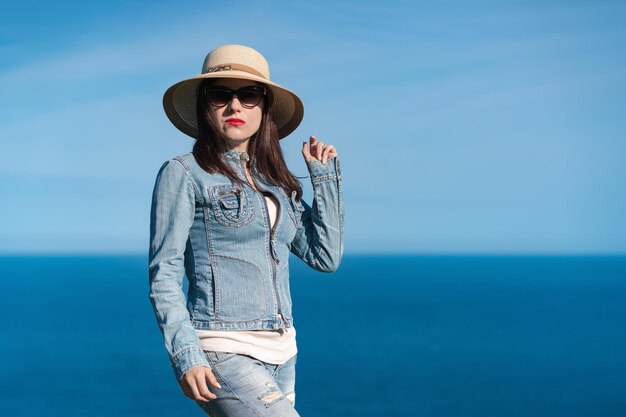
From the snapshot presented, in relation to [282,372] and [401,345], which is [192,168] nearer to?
[282,372]

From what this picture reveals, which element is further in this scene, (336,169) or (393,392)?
(393,392)

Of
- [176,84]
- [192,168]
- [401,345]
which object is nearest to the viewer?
[192,168]

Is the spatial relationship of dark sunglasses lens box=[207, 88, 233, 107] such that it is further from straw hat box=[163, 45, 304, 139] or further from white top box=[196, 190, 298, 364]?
white top box=[196, 190, 298, 364]

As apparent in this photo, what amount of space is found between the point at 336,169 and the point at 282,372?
0.98 metres

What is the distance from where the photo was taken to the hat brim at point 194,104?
338cm

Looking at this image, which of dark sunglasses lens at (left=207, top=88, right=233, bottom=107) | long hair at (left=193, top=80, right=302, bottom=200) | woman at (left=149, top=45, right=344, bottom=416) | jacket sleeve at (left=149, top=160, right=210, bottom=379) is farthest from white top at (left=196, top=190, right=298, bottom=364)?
dark sunglasses lens at (left=207, top=88, right=233, bottom=107)

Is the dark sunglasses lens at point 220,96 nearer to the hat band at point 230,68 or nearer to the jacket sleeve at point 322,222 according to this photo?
the hat band at point 230,68

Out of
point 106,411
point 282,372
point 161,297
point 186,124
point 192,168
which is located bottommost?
point 106,411

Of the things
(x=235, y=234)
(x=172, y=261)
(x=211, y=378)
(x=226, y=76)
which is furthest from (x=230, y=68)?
(x=211, y=378)

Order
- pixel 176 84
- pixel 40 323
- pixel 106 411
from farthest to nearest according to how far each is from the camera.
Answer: pixel 40 323 → pixel 106 411 → pixel 176 84

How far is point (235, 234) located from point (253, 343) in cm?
45

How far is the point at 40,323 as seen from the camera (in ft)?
487

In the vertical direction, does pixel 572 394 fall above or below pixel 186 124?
below

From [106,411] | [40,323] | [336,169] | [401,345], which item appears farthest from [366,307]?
[336,169]
